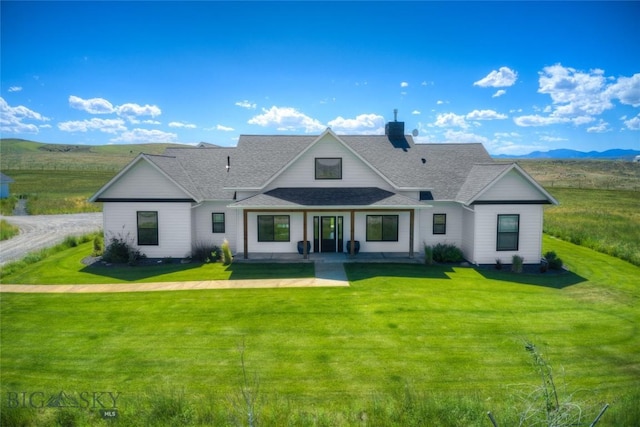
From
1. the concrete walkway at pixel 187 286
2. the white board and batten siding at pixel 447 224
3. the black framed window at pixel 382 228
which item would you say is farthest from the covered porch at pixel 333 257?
the concrete walkway at pixel 187 286

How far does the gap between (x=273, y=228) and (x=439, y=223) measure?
31.5 ft

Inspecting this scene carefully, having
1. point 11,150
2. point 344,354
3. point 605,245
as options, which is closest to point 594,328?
point 344,354

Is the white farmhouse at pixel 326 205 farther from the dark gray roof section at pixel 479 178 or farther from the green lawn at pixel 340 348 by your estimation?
the green lawn at pixel 340 348

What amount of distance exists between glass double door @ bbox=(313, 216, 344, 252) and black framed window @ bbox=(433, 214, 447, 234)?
544cm

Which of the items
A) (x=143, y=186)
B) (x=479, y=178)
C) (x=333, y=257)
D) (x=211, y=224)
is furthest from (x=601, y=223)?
(x=143, y=186)

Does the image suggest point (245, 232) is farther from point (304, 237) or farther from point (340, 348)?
point (340, 348)

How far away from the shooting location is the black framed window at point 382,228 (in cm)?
2248

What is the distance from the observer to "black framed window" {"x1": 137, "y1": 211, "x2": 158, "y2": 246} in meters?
21.7

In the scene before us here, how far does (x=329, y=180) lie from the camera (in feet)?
75.0

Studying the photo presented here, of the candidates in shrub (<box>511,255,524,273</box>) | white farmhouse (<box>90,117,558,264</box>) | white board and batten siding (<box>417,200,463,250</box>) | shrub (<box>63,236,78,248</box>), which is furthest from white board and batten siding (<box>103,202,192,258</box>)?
shrub (<box>511,255,524,273</box>)

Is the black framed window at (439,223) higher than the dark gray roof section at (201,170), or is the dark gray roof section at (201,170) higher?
the dark gray roof section at (201,170)

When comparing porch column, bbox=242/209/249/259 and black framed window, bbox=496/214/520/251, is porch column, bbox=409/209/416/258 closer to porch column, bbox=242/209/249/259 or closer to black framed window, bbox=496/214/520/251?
black framed window, bbox=496/214/520/251

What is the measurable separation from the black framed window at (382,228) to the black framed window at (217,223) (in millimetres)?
8535

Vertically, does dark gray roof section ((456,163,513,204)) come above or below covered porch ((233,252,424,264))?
above
